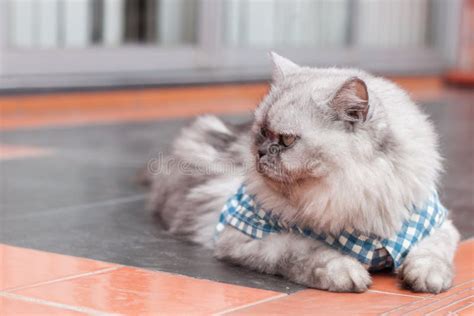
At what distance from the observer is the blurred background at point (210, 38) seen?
25.1ft

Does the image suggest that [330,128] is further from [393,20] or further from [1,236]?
[393,20]

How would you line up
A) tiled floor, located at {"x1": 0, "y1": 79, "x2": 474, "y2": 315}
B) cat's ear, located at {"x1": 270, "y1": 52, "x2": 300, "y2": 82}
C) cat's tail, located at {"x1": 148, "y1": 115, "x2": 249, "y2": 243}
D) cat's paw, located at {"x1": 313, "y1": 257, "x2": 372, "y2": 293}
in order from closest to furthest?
tiled floor, located at {"x1": 0, "y1": 79, "x2": 474, "y2": 315} < cat's paw, located at {"x1": 313, "y1": 257, "x2": 372, "y2": 293} < cat's ear, located at {"x1": 270, "y1": 52, "x2": 300, "y2": 82} < cat's tail, located at {"x1": 148, "y1": 115, "x2": 249, "y2": 243}

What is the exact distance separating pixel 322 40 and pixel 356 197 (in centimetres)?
855

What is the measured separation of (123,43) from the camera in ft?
28.0

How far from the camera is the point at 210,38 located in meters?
9.27

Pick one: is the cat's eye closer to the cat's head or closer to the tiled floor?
the cat's head

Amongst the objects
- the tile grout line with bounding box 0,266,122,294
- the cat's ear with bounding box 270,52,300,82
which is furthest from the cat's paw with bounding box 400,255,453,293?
the tile grout line with bounding box 0,266,122,294

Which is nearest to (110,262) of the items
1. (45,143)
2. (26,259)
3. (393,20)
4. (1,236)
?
(26,259)

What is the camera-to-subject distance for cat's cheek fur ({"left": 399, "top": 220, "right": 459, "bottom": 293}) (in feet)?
8.45

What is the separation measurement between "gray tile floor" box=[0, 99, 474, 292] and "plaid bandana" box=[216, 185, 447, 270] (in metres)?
0.15

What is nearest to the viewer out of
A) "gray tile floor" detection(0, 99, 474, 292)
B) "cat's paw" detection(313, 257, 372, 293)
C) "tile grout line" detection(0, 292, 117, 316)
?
"tile grout line" detection(0, 292, 117, 316)

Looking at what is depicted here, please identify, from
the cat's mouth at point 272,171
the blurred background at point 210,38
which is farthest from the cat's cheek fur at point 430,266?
the blurred background at point 210,38

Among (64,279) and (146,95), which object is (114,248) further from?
(146,95)

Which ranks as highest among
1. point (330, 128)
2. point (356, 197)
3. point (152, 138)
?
point (330, 128)
